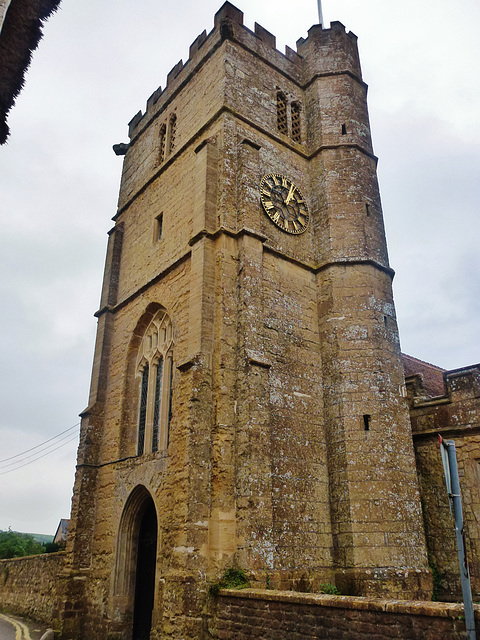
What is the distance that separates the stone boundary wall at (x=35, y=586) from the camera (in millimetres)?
14209

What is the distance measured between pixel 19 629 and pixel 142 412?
7079 mm

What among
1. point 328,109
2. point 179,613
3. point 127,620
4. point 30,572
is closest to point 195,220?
point 328,109

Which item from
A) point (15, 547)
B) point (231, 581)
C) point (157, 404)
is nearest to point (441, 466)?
point (231, 581)

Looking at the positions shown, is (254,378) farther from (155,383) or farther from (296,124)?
(296,124)

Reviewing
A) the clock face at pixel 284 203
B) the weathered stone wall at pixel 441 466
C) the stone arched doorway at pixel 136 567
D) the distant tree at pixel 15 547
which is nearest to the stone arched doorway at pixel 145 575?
the stone arched doorway at pixel 136 567

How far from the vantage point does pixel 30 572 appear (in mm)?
Answer: 17859

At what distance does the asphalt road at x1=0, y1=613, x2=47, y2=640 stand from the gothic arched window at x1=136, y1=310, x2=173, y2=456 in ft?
17.5

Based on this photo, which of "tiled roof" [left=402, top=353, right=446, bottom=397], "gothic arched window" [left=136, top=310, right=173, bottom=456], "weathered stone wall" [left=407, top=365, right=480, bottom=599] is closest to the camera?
"weathered stone wall" [left=407, top=365, right=480, bottom=599]

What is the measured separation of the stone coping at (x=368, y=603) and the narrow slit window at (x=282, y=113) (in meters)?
12.5

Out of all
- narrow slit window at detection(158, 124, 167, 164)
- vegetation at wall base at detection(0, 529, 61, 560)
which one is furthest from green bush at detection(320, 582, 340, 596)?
vegetation at wall base at detection(0, 529, 61, 560)

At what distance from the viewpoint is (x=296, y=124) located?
1647 centimetres

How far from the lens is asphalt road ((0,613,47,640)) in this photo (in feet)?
44.0

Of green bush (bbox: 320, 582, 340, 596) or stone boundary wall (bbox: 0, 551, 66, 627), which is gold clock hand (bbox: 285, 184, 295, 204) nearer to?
green bush (bbox: 320, 582, 340, 596)

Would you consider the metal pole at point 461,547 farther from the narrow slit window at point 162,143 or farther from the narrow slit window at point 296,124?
the narrow slit window at point 162,143
